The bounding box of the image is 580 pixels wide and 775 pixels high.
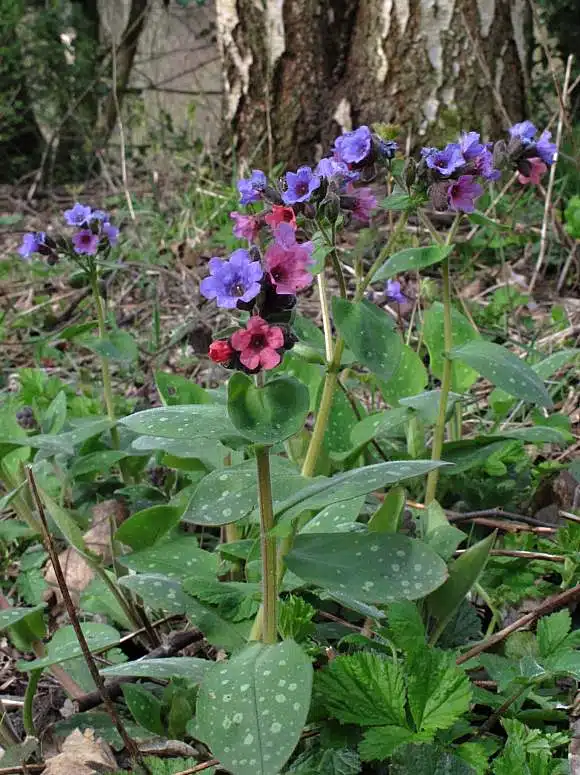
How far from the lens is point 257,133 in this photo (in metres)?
3.73

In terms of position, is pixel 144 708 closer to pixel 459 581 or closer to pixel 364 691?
pixel 364 691

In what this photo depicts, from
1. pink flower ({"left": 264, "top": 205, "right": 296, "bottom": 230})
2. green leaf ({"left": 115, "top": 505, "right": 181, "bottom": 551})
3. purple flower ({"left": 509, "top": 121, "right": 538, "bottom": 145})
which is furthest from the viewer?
purple flower ({"left": 509, "top": 121, "right": 538, "bottom": 145})

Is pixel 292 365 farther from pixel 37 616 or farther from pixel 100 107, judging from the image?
pixel 100 107

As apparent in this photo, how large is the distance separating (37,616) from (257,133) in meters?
2.94

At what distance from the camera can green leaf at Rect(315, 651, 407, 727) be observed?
92 centimetres

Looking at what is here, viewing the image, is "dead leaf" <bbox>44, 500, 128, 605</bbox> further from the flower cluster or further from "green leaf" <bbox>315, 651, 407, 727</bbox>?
"green leaf" <bbox>315, 651, 407, 727</bbox>

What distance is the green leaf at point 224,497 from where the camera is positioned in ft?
3.13

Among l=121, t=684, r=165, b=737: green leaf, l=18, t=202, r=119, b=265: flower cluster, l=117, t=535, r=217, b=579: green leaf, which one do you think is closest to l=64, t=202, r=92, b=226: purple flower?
l=18, t=202, r=119, b=265: flower cluster

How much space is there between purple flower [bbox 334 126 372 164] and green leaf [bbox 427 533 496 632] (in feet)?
1.92

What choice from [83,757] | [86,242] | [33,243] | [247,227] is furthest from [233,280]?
[33,243]

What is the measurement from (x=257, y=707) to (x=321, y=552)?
0.65 feet

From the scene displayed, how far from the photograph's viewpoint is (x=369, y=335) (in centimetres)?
115

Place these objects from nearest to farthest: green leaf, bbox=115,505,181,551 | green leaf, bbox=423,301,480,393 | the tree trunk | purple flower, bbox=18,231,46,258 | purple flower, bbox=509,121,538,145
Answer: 1. green leaf, bbox=115,505,181,551
2. purple flower, bbox=509,121,538,145
3. green leaf, bbox=423,301,480,393
4. purple flower, bbox=18,231,46,258
5. the tree trunk

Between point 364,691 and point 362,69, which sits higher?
point 362,69
